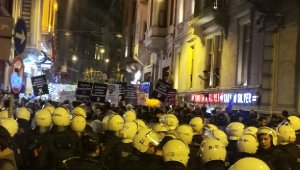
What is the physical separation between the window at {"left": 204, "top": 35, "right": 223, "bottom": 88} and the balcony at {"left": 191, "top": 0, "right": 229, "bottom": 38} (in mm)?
541

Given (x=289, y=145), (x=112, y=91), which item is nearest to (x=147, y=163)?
(x=289, y=145)

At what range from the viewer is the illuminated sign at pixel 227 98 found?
20.3 meters

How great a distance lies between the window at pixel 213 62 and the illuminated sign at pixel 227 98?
683mm

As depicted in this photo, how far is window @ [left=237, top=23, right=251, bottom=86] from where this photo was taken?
21.6 metres

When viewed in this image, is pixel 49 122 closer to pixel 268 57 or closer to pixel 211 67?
pixel 268 57

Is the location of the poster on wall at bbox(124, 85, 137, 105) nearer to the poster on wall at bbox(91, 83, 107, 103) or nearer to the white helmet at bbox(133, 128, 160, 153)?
the poster on wall at bbox(91, 83, 107, 103)

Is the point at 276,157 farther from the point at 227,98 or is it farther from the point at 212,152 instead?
the point at 227,98

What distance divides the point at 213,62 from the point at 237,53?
375 cm

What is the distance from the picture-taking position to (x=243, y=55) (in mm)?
22156

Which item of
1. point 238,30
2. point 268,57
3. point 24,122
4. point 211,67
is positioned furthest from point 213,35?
point 24,122

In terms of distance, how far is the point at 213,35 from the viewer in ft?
88.4

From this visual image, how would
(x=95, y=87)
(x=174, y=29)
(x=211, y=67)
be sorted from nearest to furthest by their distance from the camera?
(x=95, y=87) < (x=211, y=67) < (x=174, y=29)

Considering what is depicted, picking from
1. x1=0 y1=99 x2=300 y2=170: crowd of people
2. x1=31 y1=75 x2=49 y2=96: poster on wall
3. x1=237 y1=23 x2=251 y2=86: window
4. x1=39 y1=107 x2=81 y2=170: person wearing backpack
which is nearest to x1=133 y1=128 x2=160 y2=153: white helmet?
x1=0 y1=99 x2=300 y2=170: crowd of people

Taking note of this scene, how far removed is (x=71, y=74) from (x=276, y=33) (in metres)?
70.8
